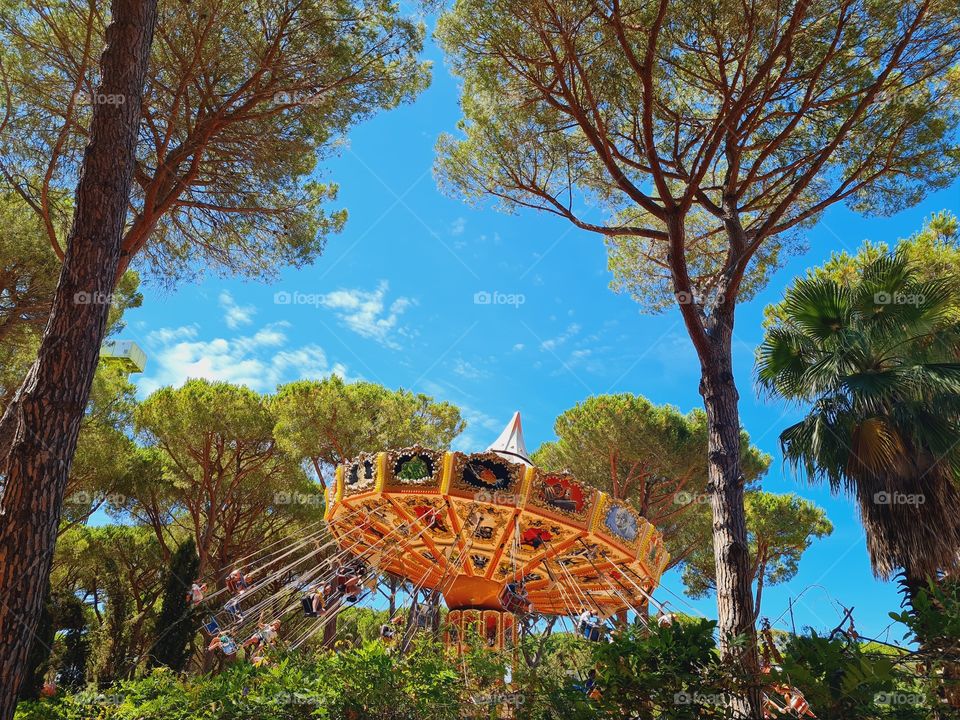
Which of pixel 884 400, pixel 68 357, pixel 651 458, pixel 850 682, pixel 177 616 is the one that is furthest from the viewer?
pixel 651 458

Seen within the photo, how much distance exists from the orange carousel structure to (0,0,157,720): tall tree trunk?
17.9ft

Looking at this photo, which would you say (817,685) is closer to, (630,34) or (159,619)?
(630,34)

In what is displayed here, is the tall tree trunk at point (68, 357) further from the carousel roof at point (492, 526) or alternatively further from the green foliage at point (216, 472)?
the green foliage at point (216, 472)

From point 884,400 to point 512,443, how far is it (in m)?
5.74

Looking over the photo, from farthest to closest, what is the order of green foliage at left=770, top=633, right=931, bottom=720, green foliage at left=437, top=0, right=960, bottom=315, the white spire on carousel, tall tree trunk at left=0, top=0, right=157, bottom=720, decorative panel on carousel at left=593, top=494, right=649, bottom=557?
the white spire on carousel → decorative panel on carousel at left=593, top=494, right=649, bottom=557 → green foliage at left=437, top=0, right=960, bottom=315 → tall tree trunk at left=0, top=0, right=157, bottom=720 → green foliage at left=770, top=633, right=931, bottom=720

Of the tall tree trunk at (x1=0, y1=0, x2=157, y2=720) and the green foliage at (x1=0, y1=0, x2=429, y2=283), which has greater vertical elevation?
the green foliage at (x1=0, y1=0, x2=429, y2=283)

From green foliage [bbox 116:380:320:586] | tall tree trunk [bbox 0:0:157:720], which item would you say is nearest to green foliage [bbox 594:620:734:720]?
tall tree trunk [bbox 0:0:157:720]

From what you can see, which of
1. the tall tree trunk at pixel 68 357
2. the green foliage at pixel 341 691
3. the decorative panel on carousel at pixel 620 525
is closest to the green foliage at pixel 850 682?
the green foliage at pixel 341 691

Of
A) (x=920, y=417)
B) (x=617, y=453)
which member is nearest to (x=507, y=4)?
(x=920, y=417)

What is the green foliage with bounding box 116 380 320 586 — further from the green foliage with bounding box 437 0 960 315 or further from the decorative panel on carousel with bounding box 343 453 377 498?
the green foliage with bounding box 437 0 960 315

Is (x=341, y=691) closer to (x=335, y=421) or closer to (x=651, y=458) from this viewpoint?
(x=335, y=421)

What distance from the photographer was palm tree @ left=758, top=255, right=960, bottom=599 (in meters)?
7.35

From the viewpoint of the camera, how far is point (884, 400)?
7.81 m

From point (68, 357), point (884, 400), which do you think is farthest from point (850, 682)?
point (884, 400)
